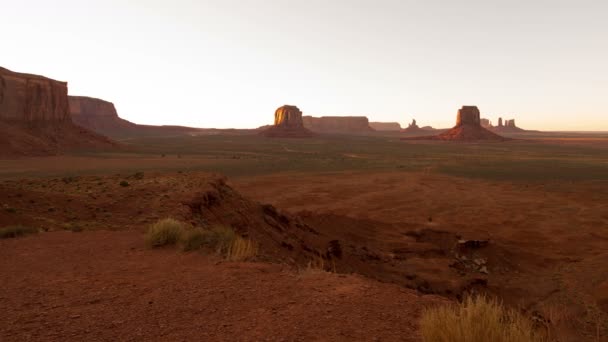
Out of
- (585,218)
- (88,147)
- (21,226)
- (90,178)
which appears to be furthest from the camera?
(88,147)

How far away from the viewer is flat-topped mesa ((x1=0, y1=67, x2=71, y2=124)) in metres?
66.9

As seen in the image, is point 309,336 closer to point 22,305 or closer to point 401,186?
point 22,305

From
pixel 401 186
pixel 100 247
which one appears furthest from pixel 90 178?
pixel 401 186

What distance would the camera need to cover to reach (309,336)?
445 cm

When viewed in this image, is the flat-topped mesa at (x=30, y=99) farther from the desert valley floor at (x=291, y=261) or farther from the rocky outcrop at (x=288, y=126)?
the rocky outcrop at (x=288, y=126)

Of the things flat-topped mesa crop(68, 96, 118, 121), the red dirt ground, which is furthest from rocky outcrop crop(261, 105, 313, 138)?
the red dirt ground

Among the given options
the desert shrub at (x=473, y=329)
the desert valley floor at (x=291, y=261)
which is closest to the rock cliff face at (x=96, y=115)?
the desert valley floor at (x=291, y=261)

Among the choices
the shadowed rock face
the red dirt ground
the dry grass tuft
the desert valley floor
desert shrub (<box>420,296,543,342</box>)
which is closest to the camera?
desert shrub (<box>420,296,543,342</box>)

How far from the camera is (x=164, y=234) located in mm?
→ 8961

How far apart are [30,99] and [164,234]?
77317 millimetres

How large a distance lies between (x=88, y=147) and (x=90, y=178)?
60.2m

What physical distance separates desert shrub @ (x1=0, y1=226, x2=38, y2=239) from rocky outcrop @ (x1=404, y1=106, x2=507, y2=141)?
131131 millimetres

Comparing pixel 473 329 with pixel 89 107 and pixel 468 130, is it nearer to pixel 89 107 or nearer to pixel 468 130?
pixel 468 130

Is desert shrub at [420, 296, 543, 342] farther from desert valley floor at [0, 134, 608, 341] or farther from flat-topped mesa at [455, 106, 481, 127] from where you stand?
flat-topped mesa at [455, 106, 481, 127]
